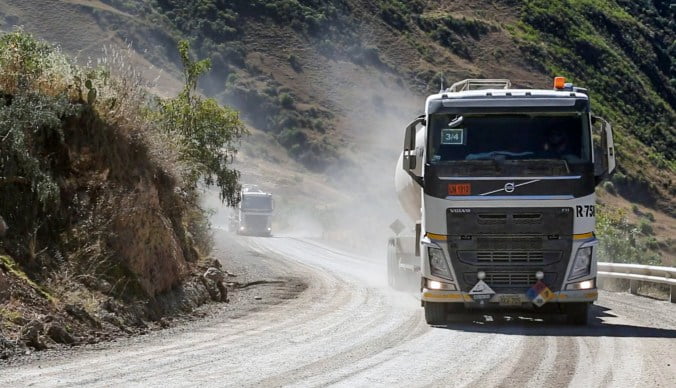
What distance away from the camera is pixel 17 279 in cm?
1285

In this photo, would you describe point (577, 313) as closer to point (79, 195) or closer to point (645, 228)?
point (79, 195)

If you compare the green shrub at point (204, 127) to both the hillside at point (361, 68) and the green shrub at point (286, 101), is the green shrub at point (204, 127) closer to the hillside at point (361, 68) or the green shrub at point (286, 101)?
the hillside at point (361, 68)

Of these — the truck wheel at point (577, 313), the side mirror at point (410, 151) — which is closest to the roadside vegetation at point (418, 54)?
the truck wheel at point (577, 313)

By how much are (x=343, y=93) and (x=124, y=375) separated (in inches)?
3233

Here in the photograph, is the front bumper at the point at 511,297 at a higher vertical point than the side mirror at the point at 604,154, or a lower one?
lower

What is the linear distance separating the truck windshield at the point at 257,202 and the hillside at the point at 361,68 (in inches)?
694

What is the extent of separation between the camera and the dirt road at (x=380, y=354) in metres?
10.1

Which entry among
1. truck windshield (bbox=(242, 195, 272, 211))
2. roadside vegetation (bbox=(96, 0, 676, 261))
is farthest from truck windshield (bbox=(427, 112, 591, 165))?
roadside vegetation (bbox=(96, 0, 676, 261))

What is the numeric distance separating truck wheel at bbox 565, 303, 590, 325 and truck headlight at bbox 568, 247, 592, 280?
65cm

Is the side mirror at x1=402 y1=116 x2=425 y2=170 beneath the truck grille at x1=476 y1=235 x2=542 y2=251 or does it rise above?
above

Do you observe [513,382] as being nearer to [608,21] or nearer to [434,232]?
[434,232]

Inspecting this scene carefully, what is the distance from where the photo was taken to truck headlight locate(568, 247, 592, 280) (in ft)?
48.8

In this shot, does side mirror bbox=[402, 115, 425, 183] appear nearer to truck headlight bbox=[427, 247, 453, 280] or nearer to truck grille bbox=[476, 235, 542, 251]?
truck headlight bbox=[427, 247, 453, 280]

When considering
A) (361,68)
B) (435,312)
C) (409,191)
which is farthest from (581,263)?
(361,68)
